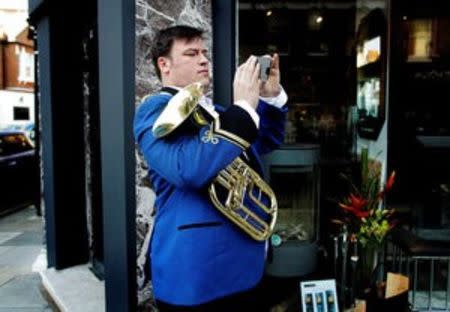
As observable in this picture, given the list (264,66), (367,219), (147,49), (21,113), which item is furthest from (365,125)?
(21,113)

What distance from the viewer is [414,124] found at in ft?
15.2

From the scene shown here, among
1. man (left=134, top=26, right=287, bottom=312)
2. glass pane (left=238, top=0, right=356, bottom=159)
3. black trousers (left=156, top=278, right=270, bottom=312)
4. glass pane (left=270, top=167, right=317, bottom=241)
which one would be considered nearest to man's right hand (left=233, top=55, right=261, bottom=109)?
man (left=134, top=26, right=287, bottom=312)

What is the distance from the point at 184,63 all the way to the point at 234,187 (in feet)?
1.69

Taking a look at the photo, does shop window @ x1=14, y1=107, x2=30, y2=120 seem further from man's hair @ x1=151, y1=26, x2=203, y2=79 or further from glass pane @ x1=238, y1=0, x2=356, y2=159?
man's hair @ x1=151, y1=26, x2=203, y2=79

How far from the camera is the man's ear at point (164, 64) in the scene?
190 centimetres

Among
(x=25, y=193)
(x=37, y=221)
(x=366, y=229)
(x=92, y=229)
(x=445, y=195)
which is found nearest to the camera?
(x=366, y=229)

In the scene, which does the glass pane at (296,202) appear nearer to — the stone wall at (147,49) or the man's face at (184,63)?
the stone wall at (147,49)

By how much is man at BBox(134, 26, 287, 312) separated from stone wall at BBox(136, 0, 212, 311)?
128 centimetres

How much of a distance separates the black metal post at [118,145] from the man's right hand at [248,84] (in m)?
1.47

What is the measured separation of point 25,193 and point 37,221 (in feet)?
7.56

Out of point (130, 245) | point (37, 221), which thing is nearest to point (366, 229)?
point (130, 245)

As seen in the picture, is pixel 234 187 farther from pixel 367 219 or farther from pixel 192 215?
pixel 367 219

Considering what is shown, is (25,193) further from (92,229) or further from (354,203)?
(354,203)

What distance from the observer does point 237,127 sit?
1640 millimetres
